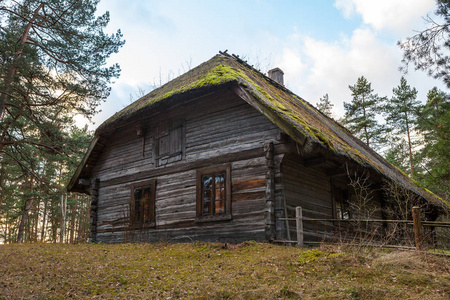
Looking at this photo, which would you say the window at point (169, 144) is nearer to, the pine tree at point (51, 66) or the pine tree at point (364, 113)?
the pine tree at point (51, 66)

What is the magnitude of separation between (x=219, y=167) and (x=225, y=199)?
3.13 ft

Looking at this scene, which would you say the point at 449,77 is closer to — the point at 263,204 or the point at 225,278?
the point at 263,204

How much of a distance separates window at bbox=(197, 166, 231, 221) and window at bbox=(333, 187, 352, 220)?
3.76 m

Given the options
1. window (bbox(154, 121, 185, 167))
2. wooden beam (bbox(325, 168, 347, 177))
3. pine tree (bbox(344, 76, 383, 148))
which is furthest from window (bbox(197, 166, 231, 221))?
pine tree (bbox(344, 76, 383, 148))

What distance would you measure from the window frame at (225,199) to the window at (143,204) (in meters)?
2.11

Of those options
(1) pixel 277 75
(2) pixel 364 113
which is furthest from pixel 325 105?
(1) pixel 277 75

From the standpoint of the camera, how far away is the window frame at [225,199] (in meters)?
9.86

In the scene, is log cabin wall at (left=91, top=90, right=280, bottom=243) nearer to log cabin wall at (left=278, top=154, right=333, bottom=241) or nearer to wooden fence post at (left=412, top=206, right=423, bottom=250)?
log cabin wall at (left=278, top=154, right=333, bottom=241)

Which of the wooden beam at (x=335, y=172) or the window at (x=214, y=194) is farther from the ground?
the wooden beam at (x=335, y=172)

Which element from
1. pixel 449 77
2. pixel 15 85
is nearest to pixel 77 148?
pixel 15 85

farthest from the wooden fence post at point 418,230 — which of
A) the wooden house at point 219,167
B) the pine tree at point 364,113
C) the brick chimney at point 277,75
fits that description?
the pine tree at point 364,113

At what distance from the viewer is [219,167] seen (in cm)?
1036

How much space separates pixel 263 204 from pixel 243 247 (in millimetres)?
1385

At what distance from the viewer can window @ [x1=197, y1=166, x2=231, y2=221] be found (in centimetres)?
998
